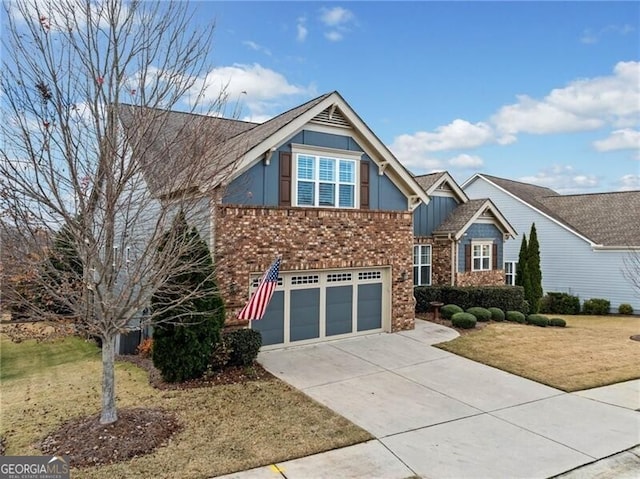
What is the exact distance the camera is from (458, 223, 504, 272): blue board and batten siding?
1910 cm

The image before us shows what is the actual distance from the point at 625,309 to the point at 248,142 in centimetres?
2259

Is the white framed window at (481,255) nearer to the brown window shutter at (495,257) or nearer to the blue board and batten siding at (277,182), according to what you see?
the brown window shutter at (495,257)

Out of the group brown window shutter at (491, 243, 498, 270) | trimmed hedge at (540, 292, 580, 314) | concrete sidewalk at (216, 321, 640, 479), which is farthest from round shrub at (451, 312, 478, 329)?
trimmed hedge at (540, 292, 580, 314)

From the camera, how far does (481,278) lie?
19641mm

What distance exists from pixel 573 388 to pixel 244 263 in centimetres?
821

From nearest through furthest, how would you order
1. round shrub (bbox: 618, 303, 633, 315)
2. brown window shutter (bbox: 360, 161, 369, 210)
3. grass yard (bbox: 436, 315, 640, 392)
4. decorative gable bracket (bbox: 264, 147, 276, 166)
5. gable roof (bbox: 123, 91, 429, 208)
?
1. gable roof (bbox: 123, 91, 429, 208)
2. grass yard (bbox: 436, 315, 640, 392)
3. decorative gable bracket (bbox: 264, 147, 276, 166)
4. brown window shutter (bbox: 360, 161, 369, 210)
5. round shrub (bbox: 618, 303, 633, 315)

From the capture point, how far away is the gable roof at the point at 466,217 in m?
18.8

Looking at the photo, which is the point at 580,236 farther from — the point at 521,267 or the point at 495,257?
the point at 495,257

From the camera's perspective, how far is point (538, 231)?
26.2 m

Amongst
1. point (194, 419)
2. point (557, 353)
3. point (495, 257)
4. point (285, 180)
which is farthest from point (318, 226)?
point (495, 257)

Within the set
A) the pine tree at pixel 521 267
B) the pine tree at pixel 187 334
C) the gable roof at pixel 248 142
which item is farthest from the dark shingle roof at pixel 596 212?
the pine tree at pixel 187 334

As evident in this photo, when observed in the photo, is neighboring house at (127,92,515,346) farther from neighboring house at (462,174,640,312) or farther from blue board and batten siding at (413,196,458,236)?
neighboring house at (462,174,640,312)

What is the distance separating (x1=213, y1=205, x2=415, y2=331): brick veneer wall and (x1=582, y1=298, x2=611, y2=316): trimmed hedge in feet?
49.2

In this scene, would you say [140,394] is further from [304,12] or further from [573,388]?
[304,12]
